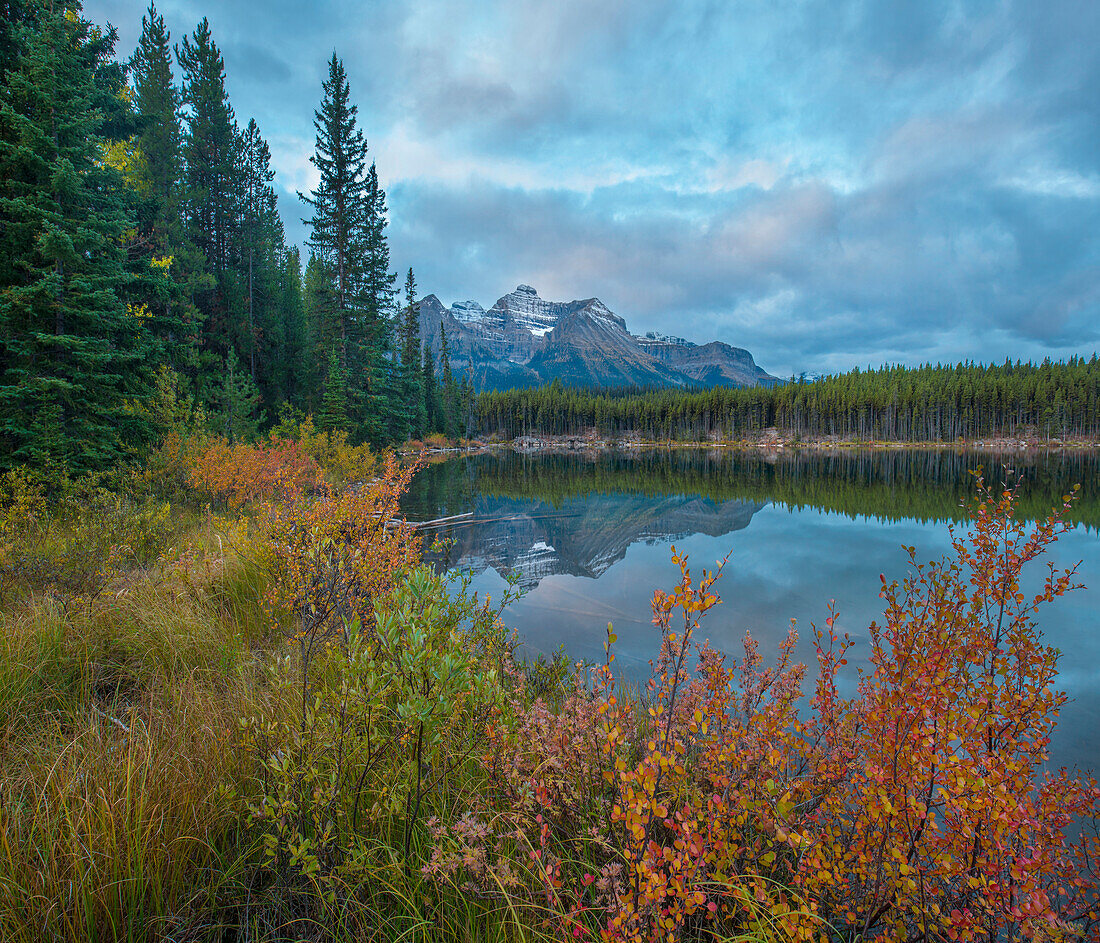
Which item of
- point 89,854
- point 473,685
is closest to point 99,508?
point 89,854

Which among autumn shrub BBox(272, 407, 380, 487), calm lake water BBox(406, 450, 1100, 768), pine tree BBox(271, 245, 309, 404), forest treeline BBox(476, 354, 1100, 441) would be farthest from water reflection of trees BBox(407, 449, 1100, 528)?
forest treeline BBox(476, 354, 1100, 441)

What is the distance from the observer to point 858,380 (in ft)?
392

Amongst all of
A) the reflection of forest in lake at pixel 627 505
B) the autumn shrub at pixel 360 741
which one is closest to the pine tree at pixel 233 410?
the reflection of forest in lake at pixel 627 505

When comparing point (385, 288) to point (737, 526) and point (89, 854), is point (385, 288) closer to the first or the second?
point (737, 526)

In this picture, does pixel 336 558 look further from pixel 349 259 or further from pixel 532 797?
pixel 349 259

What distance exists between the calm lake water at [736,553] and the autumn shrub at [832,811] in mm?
1123

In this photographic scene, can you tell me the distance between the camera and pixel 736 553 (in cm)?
1617

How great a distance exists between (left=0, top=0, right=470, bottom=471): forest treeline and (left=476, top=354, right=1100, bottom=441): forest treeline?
87.0 metres

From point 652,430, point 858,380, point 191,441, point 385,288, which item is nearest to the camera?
point 191,441

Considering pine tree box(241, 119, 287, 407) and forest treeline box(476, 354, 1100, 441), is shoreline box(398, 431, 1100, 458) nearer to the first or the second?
forest treeline box(476, 354, 1100, 441)

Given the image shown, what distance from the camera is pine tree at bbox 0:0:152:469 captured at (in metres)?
9.75

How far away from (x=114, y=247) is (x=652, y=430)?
422ft

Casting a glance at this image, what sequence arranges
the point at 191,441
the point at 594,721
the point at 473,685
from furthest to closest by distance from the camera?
1. the point at 191,441
2. the point at 594,721
3. the point at 473,685

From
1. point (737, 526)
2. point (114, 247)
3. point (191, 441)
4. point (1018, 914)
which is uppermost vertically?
point (114, 247)
